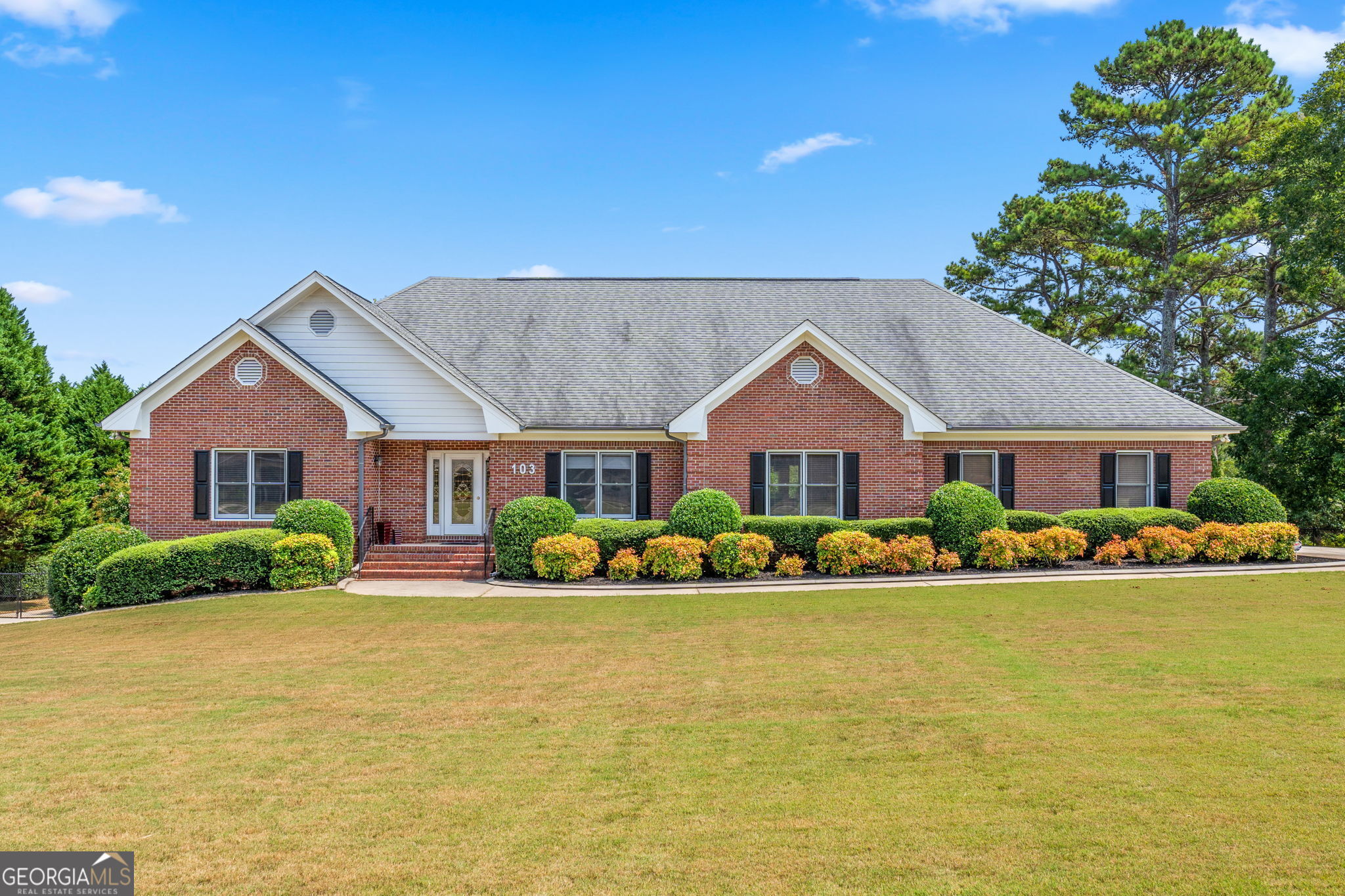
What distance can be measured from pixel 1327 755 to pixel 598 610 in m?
9.95

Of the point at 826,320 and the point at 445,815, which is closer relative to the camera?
the point at 445,815

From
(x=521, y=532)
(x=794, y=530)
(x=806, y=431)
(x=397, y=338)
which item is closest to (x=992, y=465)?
(x=806, y=431)

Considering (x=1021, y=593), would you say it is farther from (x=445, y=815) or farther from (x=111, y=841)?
(x=111, y=841)

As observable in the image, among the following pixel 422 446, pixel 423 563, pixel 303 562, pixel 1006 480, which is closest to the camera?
pixel 303 562

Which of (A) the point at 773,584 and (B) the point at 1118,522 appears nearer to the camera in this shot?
(A) the point at 773,584

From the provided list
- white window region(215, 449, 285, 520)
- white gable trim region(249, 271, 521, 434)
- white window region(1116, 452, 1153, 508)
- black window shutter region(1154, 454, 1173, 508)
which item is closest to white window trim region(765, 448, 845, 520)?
white gable trim region(249, 271, 521, 434)

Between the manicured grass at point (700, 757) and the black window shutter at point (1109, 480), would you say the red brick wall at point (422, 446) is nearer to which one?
the black window shutter at point (1109, 480)

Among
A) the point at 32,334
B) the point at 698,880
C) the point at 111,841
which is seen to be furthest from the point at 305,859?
the point at 32,334

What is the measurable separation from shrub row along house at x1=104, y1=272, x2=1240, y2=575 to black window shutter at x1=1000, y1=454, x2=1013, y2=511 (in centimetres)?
5

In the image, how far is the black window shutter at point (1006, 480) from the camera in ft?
67.7

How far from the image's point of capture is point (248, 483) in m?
19.0

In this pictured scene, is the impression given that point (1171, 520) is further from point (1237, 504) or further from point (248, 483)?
point (248, 483)

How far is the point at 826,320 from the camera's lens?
2477 cm

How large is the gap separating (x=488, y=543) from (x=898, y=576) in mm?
9469
